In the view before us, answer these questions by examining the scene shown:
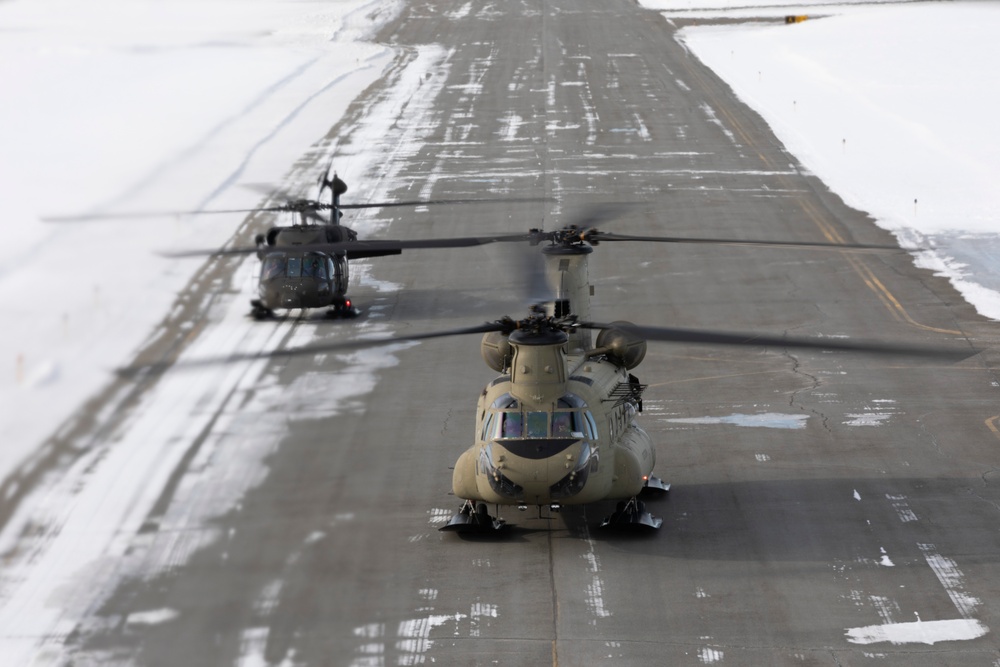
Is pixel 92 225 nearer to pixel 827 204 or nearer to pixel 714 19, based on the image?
pixel 827 204

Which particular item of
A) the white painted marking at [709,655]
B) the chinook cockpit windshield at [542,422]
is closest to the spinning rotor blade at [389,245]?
the chinook cockpit windshield at [542,422]

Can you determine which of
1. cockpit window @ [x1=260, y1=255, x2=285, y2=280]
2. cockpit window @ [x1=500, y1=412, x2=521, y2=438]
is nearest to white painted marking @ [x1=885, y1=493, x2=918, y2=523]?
cockpit window @ [x1=500, y1=412, x2=521, y2=438]

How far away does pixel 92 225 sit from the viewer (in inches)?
1561

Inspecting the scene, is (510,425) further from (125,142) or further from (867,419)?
(125,142)

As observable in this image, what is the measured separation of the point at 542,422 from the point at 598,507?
2.60 metres

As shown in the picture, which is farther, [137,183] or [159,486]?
[137,183]

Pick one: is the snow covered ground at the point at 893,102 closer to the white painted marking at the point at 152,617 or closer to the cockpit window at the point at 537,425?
the cockpit window at the point at 537,425

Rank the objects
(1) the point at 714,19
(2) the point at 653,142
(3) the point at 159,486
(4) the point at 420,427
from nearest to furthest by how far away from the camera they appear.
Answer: (3) the point at 159,486, (4) the point at 420,427, (2) the point at 653,142, (1) the point at 714,19

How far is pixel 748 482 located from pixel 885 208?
23.8 meters

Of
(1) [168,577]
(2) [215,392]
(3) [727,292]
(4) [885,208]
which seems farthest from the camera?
(4) [885,208]

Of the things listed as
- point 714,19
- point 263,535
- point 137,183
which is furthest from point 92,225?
point 714,19

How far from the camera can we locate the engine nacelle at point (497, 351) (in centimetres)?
2120

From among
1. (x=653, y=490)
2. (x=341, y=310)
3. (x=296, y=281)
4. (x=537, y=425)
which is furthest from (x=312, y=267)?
(x=537, y=425)

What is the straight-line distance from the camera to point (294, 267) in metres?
32.3
